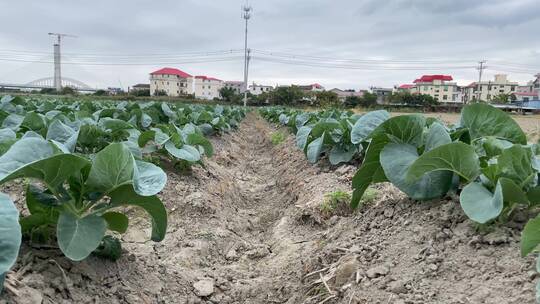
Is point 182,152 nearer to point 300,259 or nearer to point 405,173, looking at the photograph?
point 300,259

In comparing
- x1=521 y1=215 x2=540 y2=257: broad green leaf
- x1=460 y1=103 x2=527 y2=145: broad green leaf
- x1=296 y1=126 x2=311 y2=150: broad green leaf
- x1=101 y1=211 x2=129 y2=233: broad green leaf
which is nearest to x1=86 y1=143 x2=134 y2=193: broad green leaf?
x1=101 y1=211 x2=129 y2=233: broad green leaf

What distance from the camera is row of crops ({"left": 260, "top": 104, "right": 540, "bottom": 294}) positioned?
2045 millimetres

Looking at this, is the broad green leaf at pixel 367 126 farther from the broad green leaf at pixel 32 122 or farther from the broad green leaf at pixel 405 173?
the broad green leaf at pixel 32 122

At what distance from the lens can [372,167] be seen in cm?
286

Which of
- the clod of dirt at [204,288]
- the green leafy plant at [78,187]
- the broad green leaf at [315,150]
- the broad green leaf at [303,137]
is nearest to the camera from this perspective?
the green leafy plant at [78,187]

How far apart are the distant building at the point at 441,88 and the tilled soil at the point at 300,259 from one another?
10311 cm

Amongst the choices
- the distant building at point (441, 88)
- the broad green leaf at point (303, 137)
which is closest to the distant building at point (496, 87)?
the distant building at point (441, 88)

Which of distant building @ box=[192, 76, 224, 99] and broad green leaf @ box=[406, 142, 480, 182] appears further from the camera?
distant building @ box=[192, 76, 224, 99]

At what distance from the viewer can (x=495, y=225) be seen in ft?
6.99

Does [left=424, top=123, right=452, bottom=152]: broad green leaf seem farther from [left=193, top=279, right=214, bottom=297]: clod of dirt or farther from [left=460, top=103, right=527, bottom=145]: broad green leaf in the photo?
[left=193, top=279, right=214, bottom=297]: clod of dirt

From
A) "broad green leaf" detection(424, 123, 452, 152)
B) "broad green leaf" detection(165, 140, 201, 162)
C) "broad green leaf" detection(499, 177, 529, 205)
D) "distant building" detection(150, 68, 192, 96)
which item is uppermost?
"distant building" detection(150, 68, 192, 96)

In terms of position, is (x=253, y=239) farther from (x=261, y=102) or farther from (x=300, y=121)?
(x=261, y=102)

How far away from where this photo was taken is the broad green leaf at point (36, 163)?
5.68ft

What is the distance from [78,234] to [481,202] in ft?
6.17
